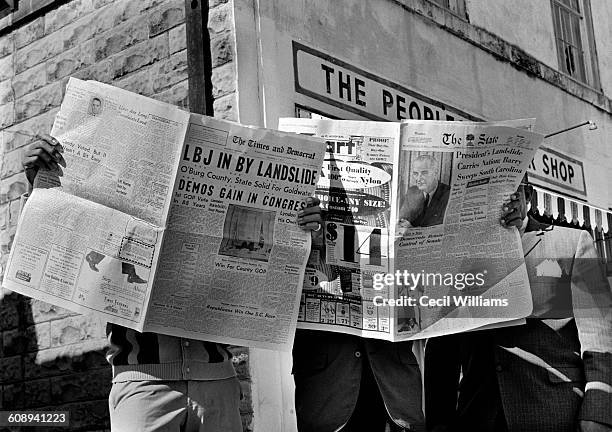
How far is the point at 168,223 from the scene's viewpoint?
332cm

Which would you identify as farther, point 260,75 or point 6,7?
point 6,7

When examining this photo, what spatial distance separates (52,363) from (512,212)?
319 centimetres

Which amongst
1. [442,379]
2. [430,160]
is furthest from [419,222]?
[442,379]

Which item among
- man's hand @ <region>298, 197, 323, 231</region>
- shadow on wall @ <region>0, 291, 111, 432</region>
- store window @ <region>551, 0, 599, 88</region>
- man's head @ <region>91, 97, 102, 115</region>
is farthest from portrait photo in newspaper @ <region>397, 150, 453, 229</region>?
store window @ <region>551, 0, 599, 88</region>

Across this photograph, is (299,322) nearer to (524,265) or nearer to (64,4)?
(524,265)

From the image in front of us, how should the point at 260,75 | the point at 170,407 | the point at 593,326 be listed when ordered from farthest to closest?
1. the point at 260,75
2. the point at 593,326
3. the point at 170,407

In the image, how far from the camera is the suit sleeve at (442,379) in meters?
3.74

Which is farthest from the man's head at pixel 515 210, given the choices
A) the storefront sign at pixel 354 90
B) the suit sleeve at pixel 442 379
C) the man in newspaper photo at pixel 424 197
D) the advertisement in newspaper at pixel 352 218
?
the storefront sign at pixel 354 90

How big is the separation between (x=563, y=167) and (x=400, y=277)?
503cm

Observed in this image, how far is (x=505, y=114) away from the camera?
7609mm

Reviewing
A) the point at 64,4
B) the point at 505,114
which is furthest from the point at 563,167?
the point at 64,4

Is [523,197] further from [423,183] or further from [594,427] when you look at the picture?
[594,427]

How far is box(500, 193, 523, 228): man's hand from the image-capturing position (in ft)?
11.6

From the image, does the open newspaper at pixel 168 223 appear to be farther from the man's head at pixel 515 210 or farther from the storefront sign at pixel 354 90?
the storefront sign at pixel 354 90
